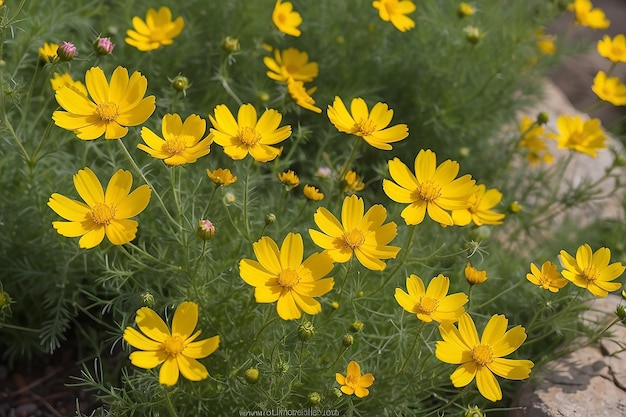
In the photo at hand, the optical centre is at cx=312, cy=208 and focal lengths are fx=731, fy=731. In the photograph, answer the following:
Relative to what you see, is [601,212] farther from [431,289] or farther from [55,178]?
[55,178]

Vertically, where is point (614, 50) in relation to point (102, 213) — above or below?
below

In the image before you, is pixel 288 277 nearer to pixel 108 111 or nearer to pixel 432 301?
pixel 432 301

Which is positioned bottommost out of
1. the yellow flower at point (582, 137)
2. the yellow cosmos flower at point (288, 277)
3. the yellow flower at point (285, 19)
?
the yellow flower at point (582, 137)

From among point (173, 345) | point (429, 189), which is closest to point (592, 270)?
point (429, 189)

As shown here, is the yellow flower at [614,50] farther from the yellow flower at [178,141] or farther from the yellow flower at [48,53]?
the yellow flower at [48,53]

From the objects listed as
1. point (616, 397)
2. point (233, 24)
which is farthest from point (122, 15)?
point (616, 397)

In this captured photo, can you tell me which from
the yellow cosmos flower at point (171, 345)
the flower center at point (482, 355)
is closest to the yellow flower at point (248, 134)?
the yellow cosmos flower at point (171, 345)

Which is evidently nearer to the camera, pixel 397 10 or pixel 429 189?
pixel 429 189
